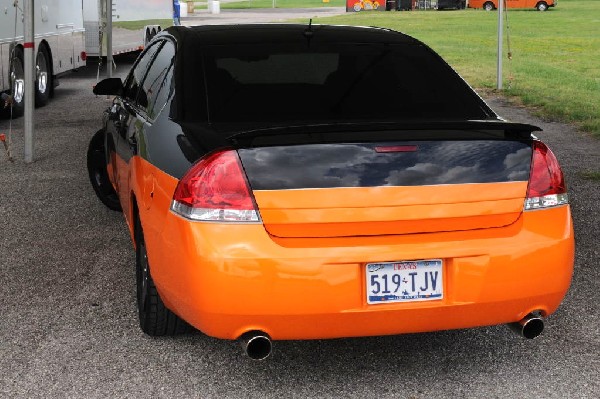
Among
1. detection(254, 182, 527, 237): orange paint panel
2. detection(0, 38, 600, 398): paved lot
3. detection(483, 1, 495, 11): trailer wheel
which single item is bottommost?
detection(0, 38, 600, 398): paved lot

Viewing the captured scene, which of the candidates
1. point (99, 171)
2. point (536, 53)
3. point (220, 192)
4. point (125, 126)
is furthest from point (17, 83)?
point (536, 53)

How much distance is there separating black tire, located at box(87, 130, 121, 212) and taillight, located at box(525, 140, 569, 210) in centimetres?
448

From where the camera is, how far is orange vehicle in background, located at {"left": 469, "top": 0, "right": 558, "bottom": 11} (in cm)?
6299

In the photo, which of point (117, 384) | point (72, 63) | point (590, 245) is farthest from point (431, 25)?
point (117, 384)

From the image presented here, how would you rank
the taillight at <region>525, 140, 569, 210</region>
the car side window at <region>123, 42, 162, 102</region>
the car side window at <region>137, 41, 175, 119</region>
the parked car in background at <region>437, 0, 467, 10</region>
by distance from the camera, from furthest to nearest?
the parked car in background at <region>437, 0, 467, 10</region>, the car side window at <region>123, 42, 162, 102</region>, the car side window at <region>137, 41, 175, 119</region>, the taillight at <region>525, 140, 569, 210</region>

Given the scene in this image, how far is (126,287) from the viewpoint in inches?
240

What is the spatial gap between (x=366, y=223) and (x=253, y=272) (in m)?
0.48

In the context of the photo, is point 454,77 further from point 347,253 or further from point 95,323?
point 95,323

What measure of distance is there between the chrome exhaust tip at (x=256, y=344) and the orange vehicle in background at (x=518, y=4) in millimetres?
61419

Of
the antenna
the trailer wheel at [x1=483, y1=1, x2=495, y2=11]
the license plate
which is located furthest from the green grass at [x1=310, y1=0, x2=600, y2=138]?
the license plate

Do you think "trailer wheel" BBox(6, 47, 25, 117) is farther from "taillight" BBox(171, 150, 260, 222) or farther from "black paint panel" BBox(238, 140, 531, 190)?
"black paint panel" BBox(238, 140, 531, 190)

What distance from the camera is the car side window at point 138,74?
244 inches

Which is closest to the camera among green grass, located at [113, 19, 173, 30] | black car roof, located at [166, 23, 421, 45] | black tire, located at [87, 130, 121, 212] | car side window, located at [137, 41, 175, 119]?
car side window, located at [137, 41, 175, 119]

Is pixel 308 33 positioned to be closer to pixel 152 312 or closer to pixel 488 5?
pixel 152 312
